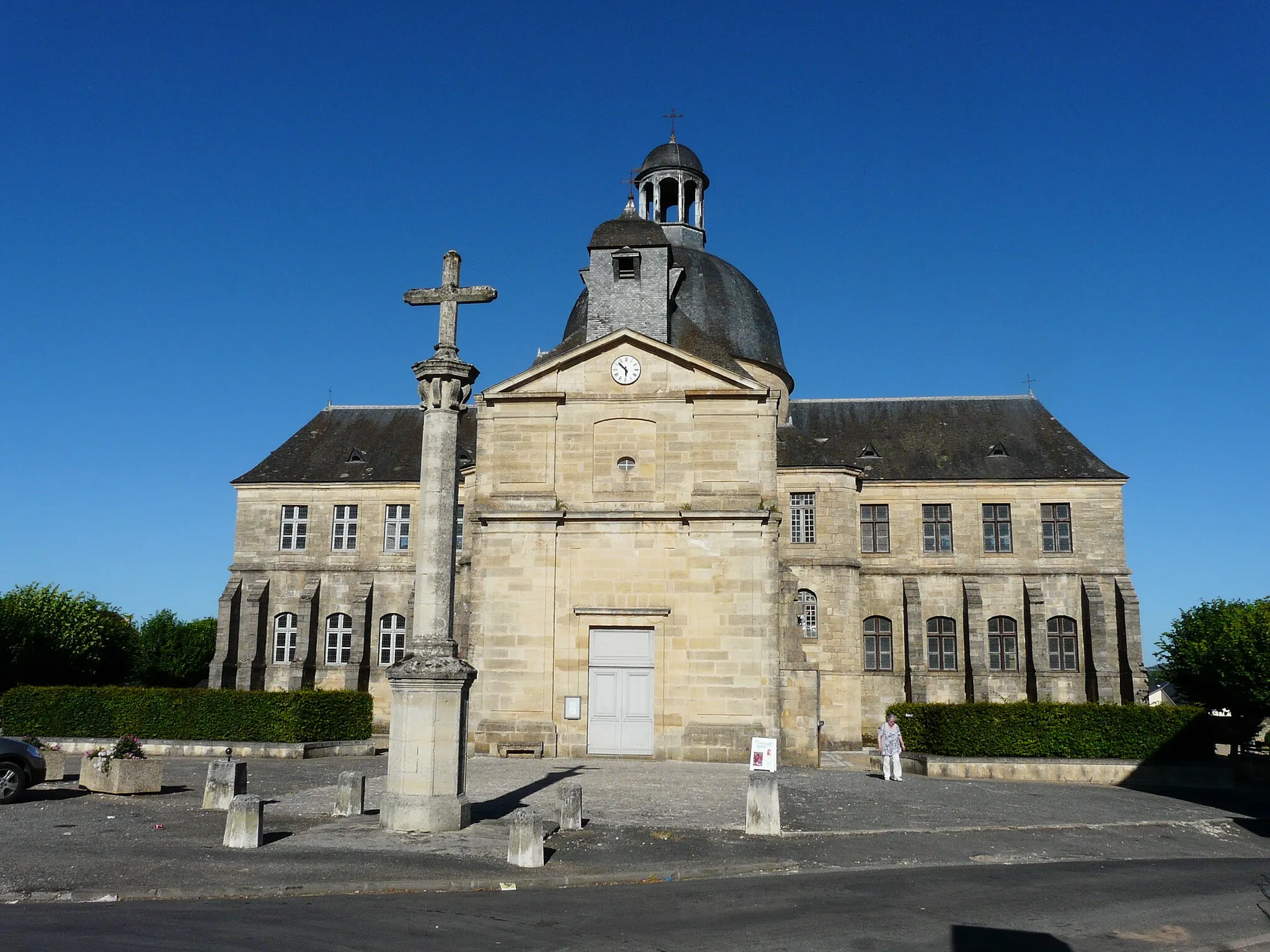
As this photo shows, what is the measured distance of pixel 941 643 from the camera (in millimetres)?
33000

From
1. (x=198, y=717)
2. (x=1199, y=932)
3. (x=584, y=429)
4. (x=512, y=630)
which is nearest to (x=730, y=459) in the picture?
(x=584, y=429)

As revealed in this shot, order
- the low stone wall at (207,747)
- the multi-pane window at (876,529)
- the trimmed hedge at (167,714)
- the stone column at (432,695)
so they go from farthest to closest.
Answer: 1. the multi-pane window at (876,529)
2. the trimmed hedge at (167,714)
3. the low stone wall at (207,747)
4. the stone column at (432,695)

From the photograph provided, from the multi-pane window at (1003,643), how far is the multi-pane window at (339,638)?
66.6ft

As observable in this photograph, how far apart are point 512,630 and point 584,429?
4.82m

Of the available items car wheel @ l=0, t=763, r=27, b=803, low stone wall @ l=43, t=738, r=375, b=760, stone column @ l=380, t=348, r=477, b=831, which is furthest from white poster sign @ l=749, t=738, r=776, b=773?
low stone wall @ l=43, t=738, r=375, b=760

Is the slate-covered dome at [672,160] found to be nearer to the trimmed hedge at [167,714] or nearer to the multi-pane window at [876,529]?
the multi-pane window at [876,529]

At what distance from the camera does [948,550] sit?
110 ft

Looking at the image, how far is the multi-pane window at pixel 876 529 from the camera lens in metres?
33.8

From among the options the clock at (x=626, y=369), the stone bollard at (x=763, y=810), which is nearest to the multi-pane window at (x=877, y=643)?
the clock at (x=626, y=369)

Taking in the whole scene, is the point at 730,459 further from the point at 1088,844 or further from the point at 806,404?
the point at 806,404

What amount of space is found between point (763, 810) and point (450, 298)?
24.0 ft

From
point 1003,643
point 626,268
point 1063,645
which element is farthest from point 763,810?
point 1063,645

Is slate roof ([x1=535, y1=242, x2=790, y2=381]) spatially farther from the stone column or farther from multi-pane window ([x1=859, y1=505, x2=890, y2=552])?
the stone column

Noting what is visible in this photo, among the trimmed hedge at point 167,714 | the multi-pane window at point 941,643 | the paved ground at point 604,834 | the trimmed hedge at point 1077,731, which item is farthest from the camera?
the multi-pane window at point 941,643
